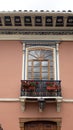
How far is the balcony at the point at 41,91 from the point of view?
40.6 feet

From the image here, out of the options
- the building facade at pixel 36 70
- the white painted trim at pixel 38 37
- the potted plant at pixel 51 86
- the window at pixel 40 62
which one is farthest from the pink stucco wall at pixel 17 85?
the potted plant at pixel 51 86

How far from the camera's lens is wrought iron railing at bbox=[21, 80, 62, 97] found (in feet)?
41.2

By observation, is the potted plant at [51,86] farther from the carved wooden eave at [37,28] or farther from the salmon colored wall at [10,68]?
the carved wooden eave at [37,28]

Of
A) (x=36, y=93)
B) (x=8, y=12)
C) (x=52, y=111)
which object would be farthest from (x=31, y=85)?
(x=8, y=12)

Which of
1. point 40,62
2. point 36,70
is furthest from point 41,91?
point 40,62

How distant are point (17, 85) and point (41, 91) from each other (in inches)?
43.3

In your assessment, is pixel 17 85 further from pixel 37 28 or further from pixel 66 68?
pixel 37 28

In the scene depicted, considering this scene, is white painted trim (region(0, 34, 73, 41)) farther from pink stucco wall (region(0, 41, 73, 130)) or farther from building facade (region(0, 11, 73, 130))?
pink stucco wall (region(0, 41, 73, 130))

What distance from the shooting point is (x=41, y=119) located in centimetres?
1248

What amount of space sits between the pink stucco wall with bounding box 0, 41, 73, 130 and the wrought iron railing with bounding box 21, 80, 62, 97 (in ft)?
1.29

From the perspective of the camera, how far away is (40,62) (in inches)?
534

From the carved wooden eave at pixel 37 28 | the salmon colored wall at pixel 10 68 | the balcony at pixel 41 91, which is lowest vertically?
the balcony at pixel 41 91

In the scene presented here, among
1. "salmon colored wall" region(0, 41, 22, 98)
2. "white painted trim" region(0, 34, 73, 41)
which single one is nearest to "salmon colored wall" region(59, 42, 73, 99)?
"white painted trim" region(0, 34, 73, 41)

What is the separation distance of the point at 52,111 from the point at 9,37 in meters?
3.85
